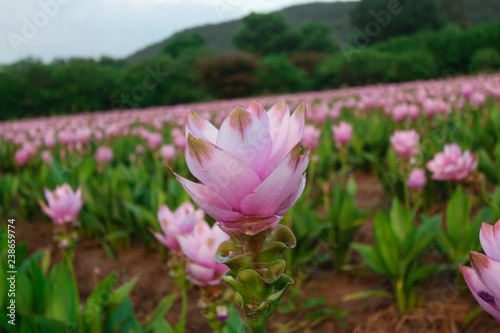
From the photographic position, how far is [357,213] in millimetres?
2258

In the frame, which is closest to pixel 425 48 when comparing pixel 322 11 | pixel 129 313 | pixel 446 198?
pixel 446 198

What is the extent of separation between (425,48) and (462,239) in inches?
1066

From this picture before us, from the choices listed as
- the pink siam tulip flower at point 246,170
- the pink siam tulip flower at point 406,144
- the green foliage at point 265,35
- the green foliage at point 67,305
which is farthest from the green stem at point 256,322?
the green foliage at point 265,35

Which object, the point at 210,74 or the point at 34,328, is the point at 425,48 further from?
the point at 34,328

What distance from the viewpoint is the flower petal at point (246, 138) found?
539 mm

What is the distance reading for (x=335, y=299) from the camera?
2.00 meters

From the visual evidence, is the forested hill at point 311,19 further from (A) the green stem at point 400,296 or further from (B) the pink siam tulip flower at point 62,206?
(A) the green stem at point 400,296

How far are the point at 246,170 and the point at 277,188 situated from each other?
0.05m

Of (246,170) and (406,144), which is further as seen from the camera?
(406,144)

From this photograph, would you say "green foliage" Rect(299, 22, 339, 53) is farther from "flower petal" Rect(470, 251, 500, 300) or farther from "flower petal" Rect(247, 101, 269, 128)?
"flower petal" Rect(470, 251, 500, 300)

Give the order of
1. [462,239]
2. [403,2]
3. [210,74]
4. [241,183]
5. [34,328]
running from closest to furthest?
[241,183], [34,328], [462,239], [210,74], [403,2]

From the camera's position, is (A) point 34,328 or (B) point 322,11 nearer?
(A) point 34,328

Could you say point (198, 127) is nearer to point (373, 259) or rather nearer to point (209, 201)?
point (209, 201)

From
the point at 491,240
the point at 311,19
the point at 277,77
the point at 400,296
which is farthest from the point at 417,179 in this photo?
the point at 311,19
